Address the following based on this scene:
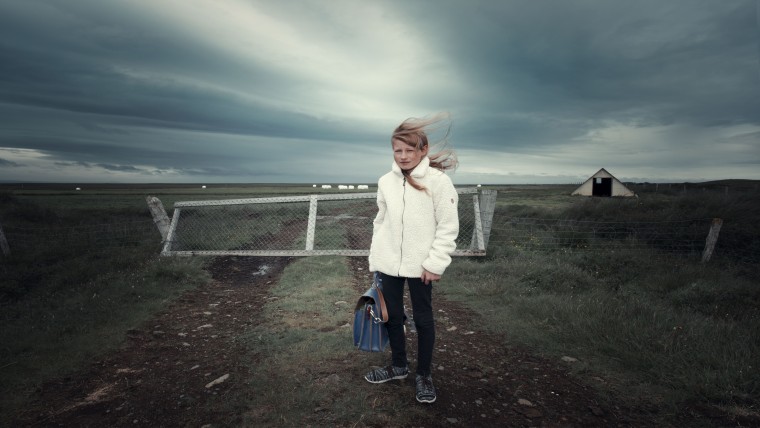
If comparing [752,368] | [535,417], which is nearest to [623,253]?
[752,368]

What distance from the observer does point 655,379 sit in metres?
3.14

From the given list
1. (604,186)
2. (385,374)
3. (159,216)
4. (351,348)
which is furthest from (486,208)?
(604,186)

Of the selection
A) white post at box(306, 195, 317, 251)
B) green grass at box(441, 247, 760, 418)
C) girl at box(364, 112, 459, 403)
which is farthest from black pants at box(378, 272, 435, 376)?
white post at box(306, 195, 317, 251)

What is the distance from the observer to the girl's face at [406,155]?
8.96 feet

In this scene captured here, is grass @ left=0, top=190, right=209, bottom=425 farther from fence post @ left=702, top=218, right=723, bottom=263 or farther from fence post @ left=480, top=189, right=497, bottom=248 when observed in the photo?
fence post @ left=702, top=218, right=723, bottom=263

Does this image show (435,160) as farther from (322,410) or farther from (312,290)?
(312,290)

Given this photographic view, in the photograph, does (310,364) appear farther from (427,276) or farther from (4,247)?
(4,247)

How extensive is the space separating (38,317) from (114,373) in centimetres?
241

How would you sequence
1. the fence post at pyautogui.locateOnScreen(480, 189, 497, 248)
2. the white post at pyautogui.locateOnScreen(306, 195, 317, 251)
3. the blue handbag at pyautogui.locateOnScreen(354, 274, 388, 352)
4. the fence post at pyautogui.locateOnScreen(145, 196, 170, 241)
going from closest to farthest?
the blue handbag at pyautogui.locateOnScreen(354, 274, 388, 352) < the fence post at pyautogui.locateOnScreen(480, 189, 497, 248) < the white post at pyautogui.locateOnScreen(306, 195, 317, 251) < the fence post at pyautogui.locateOnScreen(145, 196, 170, 241)

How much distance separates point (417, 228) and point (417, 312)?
0.69m

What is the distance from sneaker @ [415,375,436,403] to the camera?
9.40ft

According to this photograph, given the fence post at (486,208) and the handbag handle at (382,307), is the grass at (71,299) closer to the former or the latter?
the handbag handle at (382,307)

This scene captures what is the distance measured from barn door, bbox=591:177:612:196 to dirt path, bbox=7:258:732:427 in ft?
113

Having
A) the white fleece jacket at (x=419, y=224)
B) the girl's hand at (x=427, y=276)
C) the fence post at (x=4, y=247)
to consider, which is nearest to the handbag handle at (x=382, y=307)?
the white fleece jacket at (x=419, y=224)
